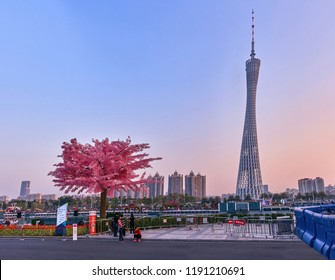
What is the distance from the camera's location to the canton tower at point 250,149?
472ft

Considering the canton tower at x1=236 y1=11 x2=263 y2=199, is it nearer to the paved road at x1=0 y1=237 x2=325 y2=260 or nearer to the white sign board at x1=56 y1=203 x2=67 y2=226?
the white sign board at x1=56 y1=203 x2=67 y2=226

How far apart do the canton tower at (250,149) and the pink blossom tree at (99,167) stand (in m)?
121

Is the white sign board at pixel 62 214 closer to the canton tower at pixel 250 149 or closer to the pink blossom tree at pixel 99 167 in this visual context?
the pink blossom tree at pixel 99 167

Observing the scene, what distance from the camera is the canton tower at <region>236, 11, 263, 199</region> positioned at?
472 ft

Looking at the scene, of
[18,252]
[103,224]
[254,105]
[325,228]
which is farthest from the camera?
[254,105]

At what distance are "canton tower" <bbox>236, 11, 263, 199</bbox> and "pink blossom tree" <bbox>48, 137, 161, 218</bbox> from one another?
395ft

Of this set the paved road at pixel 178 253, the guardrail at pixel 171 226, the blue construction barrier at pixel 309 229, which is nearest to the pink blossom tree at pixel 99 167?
the guardrail at pixel 171 226

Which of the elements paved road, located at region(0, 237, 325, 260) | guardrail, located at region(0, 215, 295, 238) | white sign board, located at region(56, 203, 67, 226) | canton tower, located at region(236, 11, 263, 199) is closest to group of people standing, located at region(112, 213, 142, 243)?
guardrail, located at region(0, 215, 295, 238)

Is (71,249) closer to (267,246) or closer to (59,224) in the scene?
(59,224)

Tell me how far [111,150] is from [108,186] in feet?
10.4

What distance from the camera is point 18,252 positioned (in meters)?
15.5

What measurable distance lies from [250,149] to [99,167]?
420 feet

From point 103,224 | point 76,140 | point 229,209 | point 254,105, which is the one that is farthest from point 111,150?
point 254,105

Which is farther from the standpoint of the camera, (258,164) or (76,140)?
(258,164)
